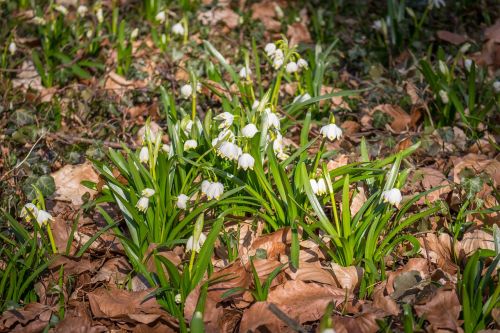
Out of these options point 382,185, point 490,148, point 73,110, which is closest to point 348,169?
point 382,185

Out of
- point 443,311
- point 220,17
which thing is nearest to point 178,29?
point 220,17

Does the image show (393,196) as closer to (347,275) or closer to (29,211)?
(347,275)

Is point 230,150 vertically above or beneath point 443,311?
above

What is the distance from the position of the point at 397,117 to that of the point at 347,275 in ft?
4.44

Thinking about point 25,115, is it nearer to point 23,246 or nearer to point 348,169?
point 23,246

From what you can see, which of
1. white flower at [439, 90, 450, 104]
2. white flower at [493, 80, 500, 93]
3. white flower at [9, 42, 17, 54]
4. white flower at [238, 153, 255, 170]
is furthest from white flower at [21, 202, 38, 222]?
white flower at [493, 80, 500, 93]

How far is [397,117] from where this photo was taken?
3.37 m

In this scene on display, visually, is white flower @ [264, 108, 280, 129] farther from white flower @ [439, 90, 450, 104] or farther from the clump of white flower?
white flower @ [439, 90, 450, 104]

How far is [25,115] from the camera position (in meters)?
3.26

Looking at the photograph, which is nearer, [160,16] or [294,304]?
[294,304]

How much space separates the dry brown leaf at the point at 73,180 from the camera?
2896 millimetres

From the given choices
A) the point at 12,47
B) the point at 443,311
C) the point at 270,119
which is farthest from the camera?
the point at 12,47

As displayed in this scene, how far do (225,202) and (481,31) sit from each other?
8.53 ft

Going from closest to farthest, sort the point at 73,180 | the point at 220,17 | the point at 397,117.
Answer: the point at 73,180 → the point at 397,117 → the point at 220,17
